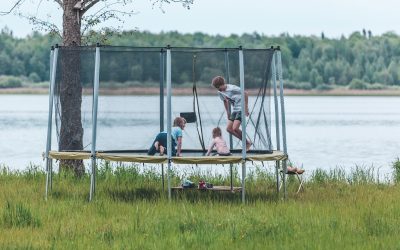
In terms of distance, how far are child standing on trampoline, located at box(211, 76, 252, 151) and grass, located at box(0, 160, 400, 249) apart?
3.37 feet

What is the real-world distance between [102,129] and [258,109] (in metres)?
2.44

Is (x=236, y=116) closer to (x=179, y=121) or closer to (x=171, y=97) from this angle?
(x=179, y=121)

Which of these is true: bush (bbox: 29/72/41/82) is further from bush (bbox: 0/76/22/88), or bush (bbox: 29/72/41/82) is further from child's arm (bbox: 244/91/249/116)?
child's arm (bbox: 244/91/249/116)

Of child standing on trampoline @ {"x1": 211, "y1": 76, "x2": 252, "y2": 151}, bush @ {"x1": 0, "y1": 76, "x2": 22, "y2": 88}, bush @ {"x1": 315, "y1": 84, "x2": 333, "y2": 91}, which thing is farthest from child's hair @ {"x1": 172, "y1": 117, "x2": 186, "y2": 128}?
bush @ {"x1": 315, "y1": 84, "x2": 333, "y2": 91}

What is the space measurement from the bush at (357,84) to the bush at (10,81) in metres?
39.9

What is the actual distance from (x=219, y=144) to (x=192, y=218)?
113 inches

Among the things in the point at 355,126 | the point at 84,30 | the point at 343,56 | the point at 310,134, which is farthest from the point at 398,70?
the point at 84,30

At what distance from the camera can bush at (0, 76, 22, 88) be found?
92.8 metres

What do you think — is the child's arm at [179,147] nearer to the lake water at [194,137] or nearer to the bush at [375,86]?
the lake water at [194,137]

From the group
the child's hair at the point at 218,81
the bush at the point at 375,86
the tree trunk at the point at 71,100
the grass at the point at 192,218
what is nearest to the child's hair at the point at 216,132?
the child's hair at the point at 218,81

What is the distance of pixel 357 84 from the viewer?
376 ft

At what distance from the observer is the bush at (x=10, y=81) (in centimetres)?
9275

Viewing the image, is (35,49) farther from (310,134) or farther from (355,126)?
(310,134)

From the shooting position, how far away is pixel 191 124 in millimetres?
15203
